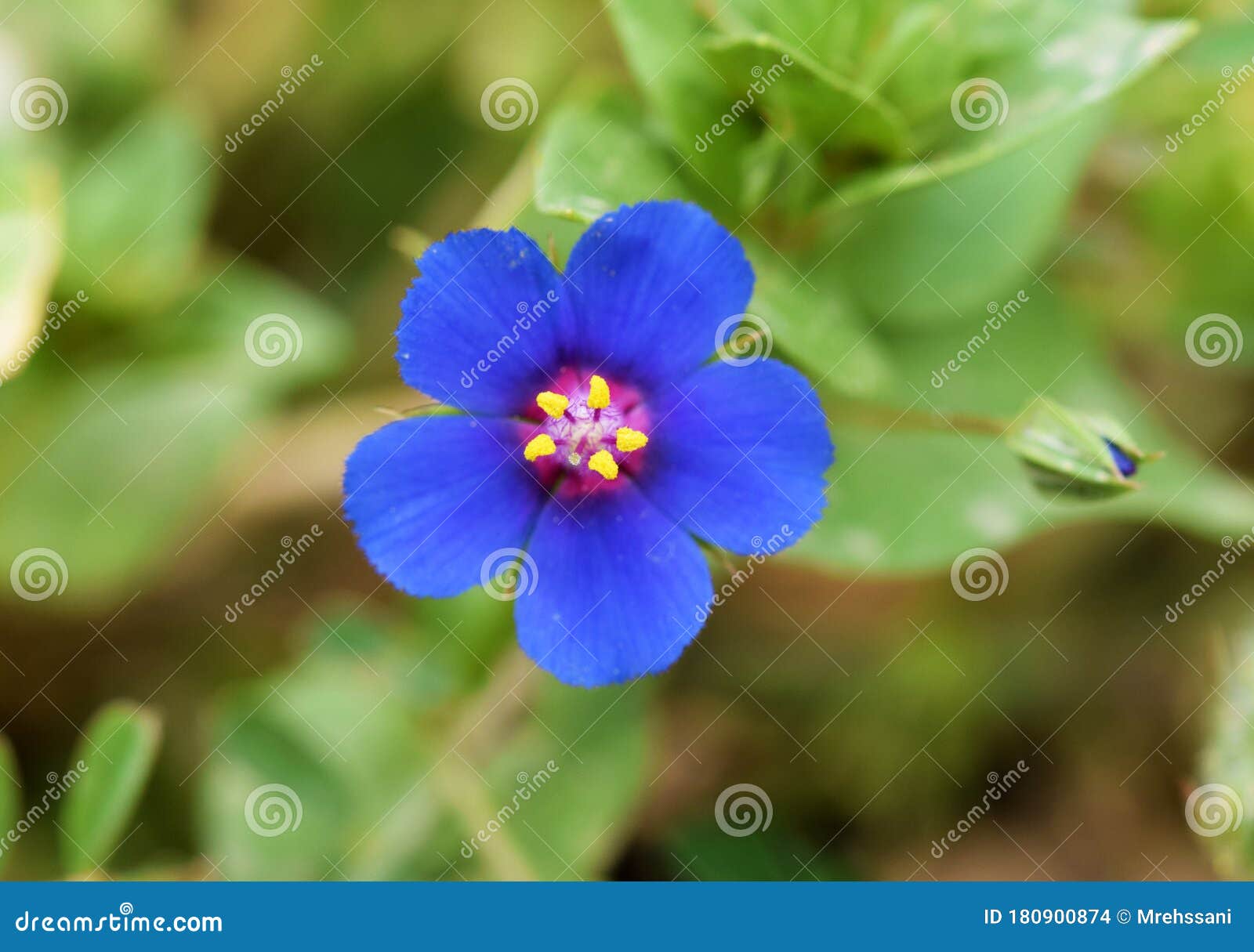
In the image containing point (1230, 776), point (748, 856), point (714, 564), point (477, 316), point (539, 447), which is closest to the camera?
point (477, 316)

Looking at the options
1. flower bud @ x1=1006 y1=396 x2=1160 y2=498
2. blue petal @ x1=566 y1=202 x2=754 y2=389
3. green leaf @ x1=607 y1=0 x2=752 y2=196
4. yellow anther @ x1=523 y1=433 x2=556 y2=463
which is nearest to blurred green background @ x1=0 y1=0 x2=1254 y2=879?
green leaf @ x1=607 y1=0 x2=752 y2=196

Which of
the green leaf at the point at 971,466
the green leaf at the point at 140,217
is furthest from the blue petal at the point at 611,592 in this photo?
the green leaf at the point at 140,217

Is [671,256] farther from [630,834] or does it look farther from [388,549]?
[630,834]

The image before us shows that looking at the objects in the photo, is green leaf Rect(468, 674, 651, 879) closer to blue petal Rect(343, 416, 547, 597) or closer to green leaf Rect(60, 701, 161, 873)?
green leaf Rect(60, 701, 161, 873)

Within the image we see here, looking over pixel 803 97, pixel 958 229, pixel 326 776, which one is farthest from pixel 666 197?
pixel 326 776

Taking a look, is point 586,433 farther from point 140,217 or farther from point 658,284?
point 140,217

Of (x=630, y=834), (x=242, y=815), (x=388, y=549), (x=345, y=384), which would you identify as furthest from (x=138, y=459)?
(x=630, y=834)
